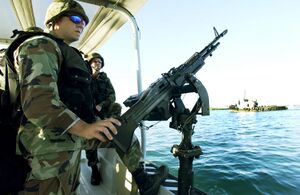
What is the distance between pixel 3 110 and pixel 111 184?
1.92 metres

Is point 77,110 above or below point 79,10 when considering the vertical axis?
below

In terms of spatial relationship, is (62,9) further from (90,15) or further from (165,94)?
(90,15)

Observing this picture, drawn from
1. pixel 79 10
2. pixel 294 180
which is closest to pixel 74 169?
pixel 79 10

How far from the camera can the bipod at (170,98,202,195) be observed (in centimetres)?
189

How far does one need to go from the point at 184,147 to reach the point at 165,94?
1.44 feet

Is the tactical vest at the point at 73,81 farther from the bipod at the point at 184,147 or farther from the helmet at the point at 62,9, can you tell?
the bipod at the point at 184,147

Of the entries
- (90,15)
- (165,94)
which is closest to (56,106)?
(165,94)

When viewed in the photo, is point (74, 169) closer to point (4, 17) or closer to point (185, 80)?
point (185, 80)

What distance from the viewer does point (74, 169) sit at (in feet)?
4.93

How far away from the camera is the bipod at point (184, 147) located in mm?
1893

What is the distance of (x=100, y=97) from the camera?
3.87m

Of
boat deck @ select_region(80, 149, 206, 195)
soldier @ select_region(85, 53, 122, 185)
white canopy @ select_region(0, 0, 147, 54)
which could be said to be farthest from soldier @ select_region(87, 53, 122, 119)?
boat deck @ select_region(80, 149, 206, 195)

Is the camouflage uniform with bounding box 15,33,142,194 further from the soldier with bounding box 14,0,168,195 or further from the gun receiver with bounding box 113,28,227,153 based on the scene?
the gun receiver with bounding box 113,28,227,153

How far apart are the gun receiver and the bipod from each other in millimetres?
72
